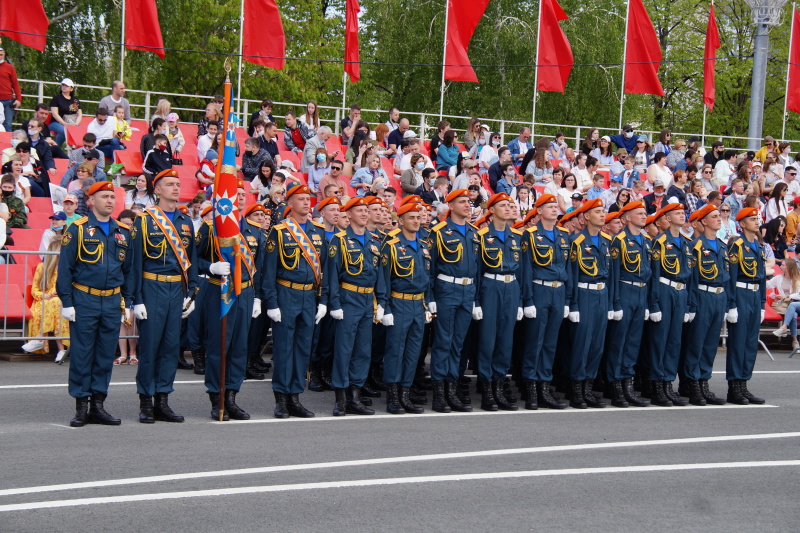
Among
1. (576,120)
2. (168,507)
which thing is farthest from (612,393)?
(576,120)

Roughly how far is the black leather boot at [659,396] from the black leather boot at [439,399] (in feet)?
8.04

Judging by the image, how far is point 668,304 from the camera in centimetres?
1217

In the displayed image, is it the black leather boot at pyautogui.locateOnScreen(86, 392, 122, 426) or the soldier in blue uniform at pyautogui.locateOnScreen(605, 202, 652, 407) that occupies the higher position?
the soldier in blue uniform at pyautogui.locateOnScreen(605, 202, 652, 407)

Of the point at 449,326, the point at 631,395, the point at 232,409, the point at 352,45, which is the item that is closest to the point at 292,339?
the point at 232,409

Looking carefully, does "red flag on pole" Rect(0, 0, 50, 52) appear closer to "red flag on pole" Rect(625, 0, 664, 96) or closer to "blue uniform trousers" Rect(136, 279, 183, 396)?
"blue uniform trousers" Rect(136, 279, 183, 396)

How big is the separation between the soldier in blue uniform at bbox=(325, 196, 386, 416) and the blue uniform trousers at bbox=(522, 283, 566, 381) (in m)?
1.74

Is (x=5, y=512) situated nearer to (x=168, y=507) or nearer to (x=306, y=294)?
(x=168, y=507)

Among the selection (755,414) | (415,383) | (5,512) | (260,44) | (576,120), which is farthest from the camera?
(576,120)

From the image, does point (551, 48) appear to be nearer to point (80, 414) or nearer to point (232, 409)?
point (232, 409)

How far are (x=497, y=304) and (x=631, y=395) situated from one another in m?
1.94

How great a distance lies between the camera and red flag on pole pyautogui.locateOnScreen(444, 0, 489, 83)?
24.2 metres

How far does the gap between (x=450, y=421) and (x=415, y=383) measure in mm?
1935

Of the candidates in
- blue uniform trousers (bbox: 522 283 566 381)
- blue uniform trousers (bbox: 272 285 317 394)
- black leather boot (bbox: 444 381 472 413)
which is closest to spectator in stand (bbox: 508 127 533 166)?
blue uniform trousers (bbox: 522 283 566 381)

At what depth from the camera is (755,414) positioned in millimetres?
11453
